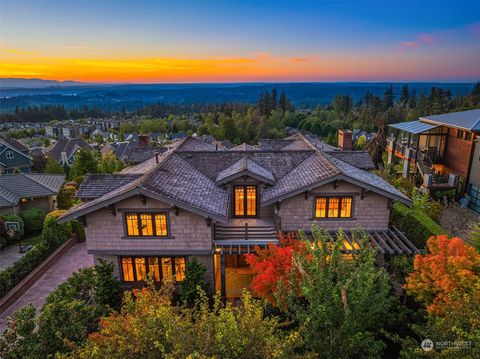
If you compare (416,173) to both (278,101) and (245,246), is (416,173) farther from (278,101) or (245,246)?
(278,101)

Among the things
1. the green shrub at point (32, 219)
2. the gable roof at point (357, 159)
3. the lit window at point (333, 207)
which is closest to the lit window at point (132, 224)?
the lit window at point (333, 207)

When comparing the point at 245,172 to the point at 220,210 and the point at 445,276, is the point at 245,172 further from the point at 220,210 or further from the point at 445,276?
the point at 445,276

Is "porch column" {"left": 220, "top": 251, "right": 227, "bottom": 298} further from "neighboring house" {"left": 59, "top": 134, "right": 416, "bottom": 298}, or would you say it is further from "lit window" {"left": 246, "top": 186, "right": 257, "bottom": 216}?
"lit window" {"left": 246, "top": 186, "right": 257, "bottom": 216}

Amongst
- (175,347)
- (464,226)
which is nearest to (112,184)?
(175,347)

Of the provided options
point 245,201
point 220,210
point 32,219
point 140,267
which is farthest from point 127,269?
point 32,219

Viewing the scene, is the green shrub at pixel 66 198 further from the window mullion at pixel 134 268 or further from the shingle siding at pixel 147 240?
the window mullion at pixel 134 268
